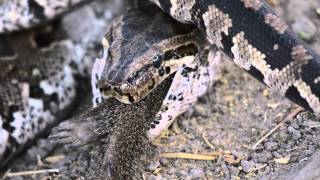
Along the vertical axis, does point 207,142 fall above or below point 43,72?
below

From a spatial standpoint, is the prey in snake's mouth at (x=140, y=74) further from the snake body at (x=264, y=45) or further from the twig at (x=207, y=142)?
the twig at (x=207, y=142)

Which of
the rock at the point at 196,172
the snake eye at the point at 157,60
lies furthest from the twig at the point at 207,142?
the snake eye at the point at 157,60

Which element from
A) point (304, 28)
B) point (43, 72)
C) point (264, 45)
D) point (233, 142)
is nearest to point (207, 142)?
point (233, 142)

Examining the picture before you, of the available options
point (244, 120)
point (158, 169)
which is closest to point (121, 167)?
point (158, 169)

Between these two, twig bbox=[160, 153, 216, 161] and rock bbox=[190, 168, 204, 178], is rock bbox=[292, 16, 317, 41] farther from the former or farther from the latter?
rock bbox=[190, 168, 204, 178]

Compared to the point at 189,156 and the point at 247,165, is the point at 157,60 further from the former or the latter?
the point at 247,165

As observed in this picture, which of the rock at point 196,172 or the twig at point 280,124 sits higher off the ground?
the twig at point 280,124
